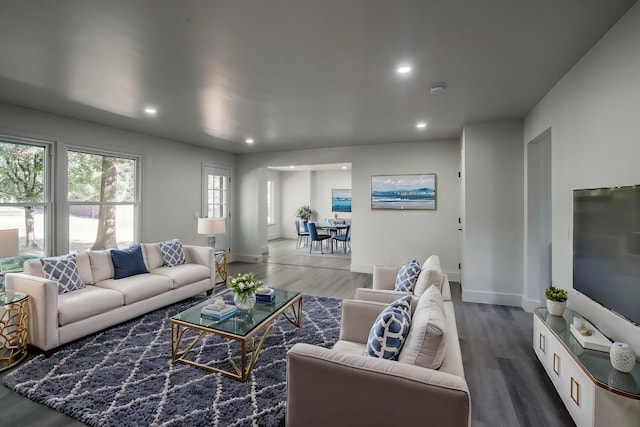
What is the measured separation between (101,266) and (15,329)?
104 cm

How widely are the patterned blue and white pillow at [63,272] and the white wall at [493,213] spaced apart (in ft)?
15.8

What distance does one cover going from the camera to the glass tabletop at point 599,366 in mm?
1539

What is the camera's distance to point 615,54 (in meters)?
1.94

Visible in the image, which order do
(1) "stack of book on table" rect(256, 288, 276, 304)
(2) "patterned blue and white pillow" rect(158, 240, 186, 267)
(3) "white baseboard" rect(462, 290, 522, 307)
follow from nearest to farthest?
(1) "stack of book on table" rect(256, 288, 276, 304) → (3) "white baseboard" rect(462, 290, 522, 307) → (2) "patterned blue and white pillow" rect(158, 240, 186, 267)

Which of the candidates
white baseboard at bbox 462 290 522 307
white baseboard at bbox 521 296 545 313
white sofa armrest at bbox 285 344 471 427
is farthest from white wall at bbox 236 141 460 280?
white sofa armrest at bbox 285 344 471 427

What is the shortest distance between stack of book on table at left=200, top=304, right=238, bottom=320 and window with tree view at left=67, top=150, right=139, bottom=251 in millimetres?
2774

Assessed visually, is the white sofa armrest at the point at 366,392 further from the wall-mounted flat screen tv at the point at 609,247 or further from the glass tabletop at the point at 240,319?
the wall-mounted flat screen tv at the point at 609,247

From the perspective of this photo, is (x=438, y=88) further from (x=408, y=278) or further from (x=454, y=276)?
(x=454, y=276)

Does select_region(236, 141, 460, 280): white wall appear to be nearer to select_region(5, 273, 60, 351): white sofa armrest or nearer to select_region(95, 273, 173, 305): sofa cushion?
select_region(95, 273, 173, 305): sofa cushion

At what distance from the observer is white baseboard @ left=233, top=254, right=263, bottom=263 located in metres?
7.05

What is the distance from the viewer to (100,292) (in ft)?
10.6

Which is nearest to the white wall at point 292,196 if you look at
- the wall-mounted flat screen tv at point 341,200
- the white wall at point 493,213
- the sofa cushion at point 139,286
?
the wall-mounted flat screen tv at point 341,200

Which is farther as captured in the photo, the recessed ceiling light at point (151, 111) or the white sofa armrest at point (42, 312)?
the recessed ceiling light at point (151, 111)

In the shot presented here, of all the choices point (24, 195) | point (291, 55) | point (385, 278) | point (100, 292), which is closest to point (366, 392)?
point (385, 278)
